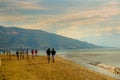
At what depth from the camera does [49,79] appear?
27.7 m

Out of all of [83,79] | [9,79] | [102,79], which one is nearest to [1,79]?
[9,79]

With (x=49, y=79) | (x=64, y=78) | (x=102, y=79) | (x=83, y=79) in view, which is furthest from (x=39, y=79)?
(x=102, y=79)

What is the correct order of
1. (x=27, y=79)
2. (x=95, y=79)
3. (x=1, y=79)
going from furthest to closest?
(x=95, y=79)
(x=27, y=79)
(x=1, y=79)

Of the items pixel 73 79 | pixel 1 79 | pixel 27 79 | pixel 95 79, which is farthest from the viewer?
pixel 95 79

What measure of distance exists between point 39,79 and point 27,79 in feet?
4.93

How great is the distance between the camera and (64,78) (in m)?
28.8

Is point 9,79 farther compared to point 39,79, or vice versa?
point 39,79

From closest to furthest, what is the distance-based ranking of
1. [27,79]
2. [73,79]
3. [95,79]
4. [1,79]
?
1. [1,79]
2. [27,79]
3. [73,79]
4. [95,79]

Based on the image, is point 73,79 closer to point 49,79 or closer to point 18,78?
point 49,79

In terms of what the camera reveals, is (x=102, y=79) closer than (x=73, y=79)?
No

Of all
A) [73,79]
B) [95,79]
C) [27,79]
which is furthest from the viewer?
[95,79]

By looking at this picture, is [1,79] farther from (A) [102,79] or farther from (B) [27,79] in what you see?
(A) [102,79]

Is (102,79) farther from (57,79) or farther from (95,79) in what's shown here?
(57,79)

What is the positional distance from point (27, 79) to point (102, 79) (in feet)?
34.3
